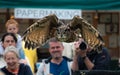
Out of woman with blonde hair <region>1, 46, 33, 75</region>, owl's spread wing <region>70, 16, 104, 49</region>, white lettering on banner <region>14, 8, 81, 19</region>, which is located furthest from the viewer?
white lettering on banner <region>14, 8, 81, 19</region>

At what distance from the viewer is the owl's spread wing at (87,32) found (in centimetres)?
428

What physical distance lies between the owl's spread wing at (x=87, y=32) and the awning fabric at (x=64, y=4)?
53.9 inches

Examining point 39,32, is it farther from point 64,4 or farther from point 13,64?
point 64,4

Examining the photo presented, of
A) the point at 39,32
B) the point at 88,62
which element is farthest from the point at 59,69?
the point at 39,32

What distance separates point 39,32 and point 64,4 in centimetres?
147

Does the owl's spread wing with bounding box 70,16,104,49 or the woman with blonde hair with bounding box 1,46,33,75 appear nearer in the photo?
the woman with blonde hair with bounding box 1,46,33,75

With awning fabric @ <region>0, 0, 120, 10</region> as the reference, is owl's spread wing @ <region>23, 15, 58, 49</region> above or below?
below

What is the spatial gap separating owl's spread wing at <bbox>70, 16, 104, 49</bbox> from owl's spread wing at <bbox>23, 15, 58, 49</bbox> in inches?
8.5

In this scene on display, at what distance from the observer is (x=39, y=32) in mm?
4406

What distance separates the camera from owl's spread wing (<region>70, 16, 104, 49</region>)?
428 centimetres

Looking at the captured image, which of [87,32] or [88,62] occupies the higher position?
[87,32]

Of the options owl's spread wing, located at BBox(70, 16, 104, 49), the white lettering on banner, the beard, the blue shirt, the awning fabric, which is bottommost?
the blue shirt

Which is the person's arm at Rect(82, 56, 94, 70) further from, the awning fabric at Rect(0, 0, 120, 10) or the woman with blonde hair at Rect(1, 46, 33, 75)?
the awning fabric at Rect(0, 0, 120, 10)

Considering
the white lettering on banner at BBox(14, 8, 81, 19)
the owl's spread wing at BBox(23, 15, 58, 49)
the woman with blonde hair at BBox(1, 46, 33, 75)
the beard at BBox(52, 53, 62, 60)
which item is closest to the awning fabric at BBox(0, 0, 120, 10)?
the white lettering on banner at BBox(14, 8, 81, 19)
